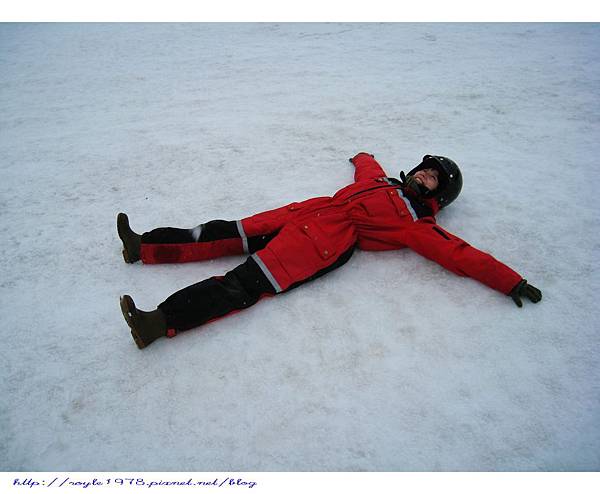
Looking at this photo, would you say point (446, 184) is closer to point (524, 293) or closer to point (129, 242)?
point (524, 293)

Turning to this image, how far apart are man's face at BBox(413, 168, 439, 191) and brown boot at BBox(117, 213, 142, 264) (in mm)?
1636

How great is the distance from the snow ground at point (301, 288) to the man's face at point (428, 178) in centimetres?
32

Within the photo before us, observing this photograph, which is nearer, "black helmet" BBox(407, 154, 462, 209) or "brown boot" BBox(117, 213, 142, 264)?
"brown boot" BBox(117, 213, 142, 264)

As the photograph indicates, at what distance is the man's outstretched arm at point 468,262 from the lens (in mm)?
2045

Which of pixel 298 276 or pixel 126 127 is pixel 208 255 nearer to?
Answer: pixel 298 276

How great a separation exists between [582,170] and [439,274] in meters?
1.65

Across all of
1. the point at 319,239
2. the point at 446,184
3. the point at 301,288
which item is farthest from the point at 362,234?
the point at 446,184

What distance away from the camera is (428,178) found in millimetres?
2502

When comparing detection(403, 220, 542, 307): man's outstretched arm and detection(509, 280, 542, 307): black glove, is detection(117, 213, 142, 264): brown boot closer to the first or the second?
detection(403, 220, 542, 307): man's outstretched arm

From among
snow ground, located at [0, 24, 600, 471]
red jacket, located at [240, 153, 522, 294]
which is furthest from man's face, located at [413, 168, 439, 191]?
snow ground, located at [0, 24, 600, 471]

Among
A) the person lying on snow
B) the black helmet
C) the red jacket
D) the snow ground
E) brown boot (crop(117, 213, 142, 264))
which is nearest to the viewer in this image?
the snow ground

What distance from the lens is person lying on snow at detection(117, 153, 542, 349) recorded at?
76.6 inches

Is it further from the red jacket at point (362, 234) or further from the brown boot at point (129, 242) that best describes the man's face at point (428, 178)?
the brown boot at point (129, 242)

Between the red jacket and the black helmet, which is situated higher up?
the black helmet
